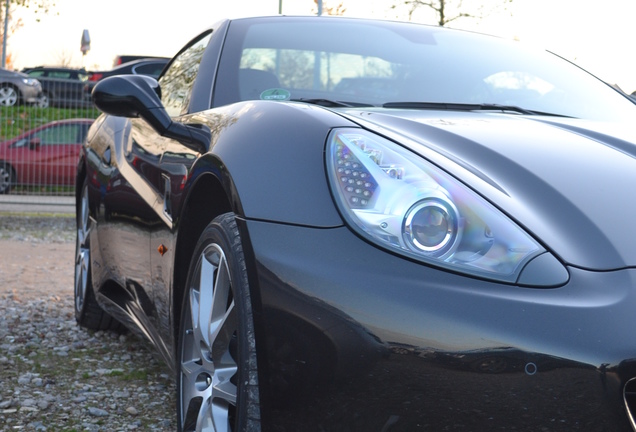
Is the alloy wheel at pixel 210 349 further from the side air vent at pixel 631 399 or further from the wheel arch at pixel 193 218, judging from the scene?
the side air vent at pixel 631 399

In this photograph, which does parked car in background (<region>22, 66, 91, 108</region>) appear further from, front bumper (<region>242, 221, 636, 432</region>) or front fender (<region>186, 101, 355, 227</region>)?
front bumper (<region>242, 221, 636, 432</region>)

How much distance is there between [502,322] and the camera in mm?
1681

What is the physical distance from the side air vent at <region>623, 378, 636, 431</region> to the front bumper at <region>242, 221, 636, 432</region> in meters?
0.01

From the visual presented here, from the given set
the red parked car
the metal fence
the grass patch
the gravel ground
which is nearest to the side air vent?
the gravel ground

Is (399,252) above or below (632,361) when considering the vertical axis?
above

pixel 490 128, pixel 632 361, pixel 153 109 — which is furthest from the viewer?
pixel 153 109

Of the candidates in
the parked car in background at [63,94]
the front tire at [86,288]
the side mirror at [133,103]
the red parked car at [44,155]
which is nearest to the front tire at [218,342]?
the side mirror at [133,103]

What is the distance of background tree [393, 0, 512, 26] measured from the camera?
21812mm

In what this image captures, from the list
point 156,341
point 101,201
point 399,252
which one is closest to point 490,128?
point 399,252

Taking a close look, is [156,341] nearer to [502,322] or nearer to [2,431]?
[2,431]

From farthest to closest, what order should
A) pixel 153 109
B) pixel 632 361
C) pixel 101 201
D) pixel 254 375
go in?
1. pixel 101 201
2. pixel 153 109
3. pixel 254 375
4. pixel 632 361

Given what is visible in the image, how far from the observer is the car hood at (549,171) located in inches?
72.8

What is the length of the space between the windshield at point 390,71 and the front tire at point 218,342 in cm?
82

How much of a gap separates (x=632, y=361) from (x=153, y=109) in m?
1.85
